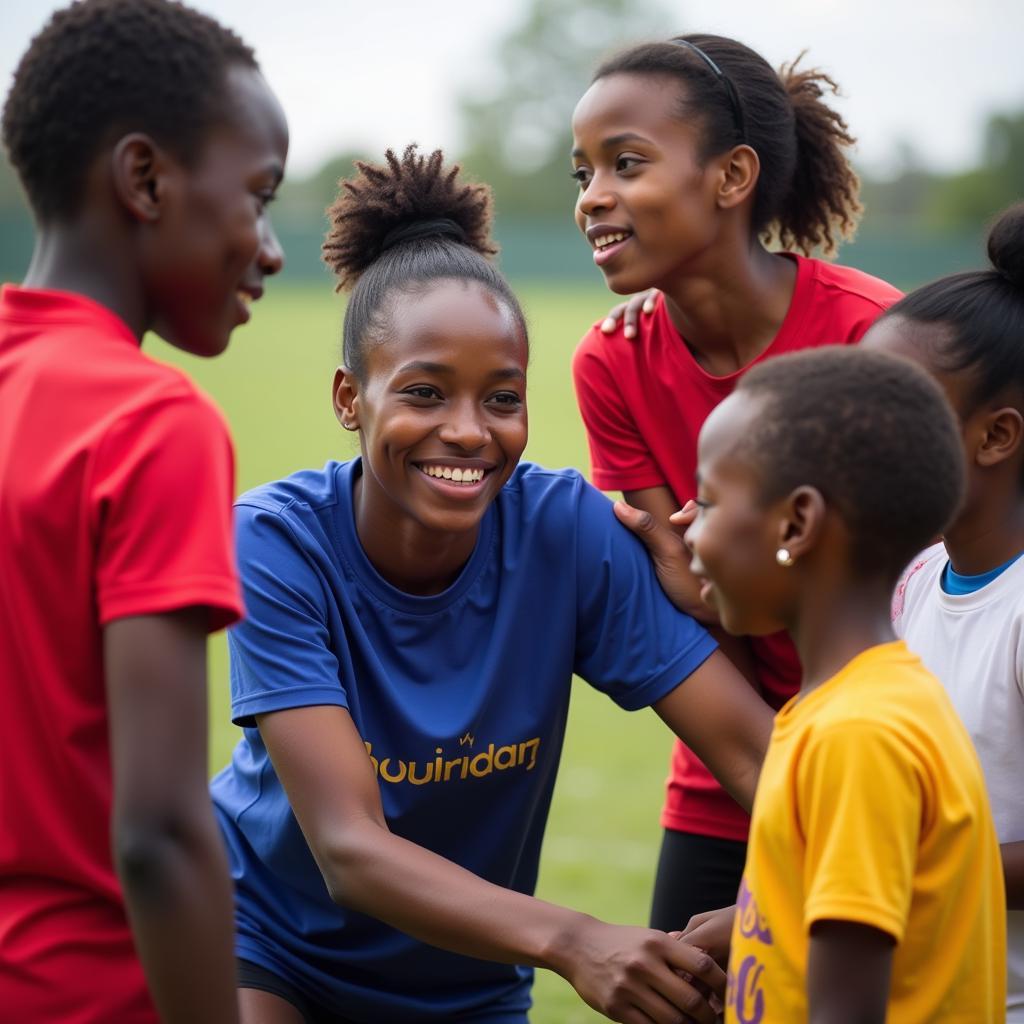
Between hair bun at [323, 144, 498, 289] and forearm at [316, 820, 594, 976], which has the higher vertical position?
hair bun at [323, 144, 498, 289]

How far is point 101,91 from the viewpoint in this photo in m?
1.71

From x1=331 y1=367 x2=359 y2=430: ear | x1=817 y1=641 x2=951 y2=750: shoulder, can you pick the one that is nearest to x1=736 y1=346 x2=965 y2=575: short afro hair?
x1=817 y1=641 x2=951 y2=750: shoulder

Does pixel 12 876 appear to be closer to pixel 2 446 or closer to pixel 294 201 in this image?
pixel 2 446

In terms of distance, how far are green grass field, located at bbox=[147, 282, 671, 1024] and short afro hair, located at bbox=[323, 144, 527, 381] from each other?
0.81ft

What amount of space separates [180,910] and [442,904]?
74 centimetres

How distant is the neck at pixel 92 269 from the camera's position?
175cm

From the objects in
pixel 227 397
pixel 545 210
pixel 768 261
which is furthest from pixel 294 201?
pixel 768 261

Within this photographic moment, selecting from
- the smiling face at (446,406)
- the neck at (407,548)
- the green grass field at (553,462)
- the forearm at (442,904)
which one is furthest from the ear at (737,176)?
the forearm at (442,904)

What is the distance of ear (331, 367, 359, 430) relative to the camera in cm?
283

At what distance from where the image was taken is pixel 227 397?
20094 mm

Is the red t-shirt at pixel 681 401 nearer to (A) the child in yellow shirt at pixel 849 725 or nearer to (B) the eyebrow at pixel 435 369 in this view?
(B) the eyebrow at pixel 435 369

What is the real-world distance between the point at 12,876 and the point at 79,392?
0.59 meters

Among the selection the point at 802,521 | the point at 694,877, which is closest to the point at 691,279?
the point at 694,877

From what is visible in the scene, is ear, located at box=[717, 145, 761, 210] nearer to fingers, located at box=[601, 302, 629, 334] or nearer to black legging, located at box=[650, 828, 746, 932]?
fingers, located at box=[601, 302, 629, 334]
